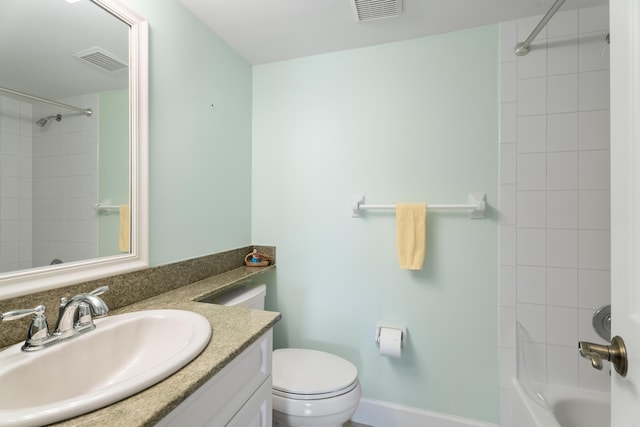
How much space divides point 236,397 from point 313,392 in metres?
0.49

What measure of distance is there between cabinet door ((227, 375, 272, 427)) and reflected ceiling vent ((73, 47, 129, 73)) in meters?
1.30

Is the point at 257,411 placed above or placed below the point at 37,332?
below

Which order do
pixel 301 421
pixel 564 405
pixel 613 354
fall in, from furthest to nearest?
pixel 564 405, pixel 301 421, pixel 613 354

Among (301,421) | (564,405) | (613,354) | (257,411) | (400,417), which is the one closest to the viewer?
(613,354)

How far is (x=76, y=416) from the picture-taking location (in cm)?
49

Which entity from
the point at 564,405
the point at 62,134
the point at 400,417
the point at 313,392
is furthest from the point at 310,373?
the point at 62,134

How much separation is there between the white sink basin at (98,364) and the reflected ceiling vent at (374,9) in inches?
58.9

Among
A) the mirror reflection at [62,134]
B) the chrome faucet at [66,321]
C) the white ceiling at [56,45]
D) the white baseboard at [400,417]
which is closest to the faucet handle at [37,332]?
the chrome faucet at [66,321]

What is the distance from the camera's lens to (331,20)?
4.65 ft

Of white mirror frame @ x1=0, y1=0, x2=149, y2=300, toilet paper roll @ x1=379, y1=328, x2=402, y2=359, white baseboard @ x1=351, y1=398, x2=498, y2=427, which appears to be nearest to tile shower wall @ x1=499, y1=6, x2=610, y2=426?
white baseboard @ x1=351, y1=398, x2=498, y2=427

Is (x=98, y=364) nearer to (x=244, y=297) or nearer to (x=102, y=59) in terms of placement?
(x=244, y=297)

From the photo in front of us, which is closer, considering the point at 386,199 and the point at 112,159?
the point at 112,159

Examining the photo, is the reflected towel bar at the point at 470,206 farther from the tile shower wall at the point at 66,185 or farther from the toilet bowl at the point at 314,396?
the tile shower wall at the point at 66,185

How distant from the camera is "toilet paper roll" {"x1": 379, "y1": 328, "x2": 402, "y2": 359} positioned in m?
1.48
